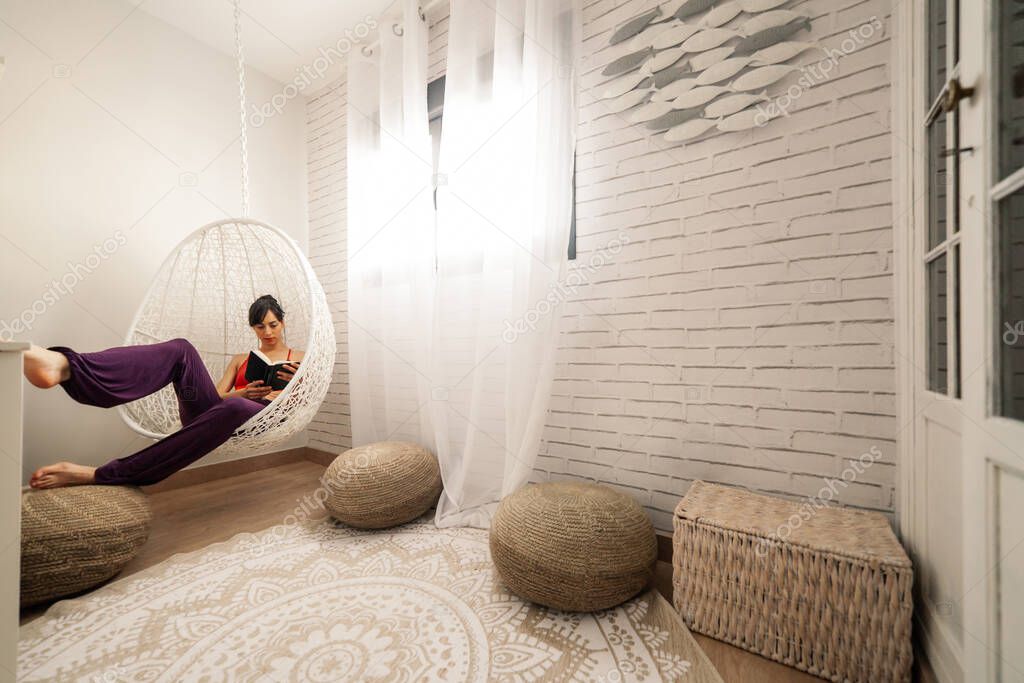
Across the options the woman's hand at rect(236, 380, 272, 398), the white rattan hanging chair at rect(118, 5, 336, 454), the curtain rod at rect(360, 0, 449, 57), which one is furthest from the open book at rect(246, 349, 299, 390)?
the curtain rod at rect(360, 0, 449, 57)

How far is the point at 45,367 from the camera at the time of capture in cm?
137

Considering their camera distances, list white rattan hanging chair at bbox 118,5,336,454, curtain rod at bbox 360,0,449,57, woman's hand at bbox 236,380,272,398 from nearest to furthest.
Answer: white rattan hanging chair at bbox 118,5,336,454
woman's hand at bbox 236,380,272,398
curtain rod at bbox 360,0,449,57

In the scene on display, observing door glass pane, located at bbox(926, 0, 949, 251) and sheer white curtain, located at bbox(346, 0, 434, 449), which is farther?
sheer white curtain, located at bbox(346, 0, 434, 449)

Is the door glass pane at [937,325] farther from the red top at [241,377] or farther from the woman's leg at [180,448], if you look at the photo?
the red top at [241,377]

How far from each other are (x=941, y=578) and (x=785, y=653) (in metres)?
0.41

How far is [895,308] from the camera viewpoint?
1.24m

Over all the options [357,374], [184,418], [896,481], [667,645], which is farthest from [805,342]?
[184,418]

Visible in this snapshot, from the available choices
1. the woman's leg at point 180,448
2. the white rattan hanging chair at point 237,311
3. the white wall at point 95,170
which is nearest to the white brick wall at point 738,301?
the white rattan hanging chair at point 237,311

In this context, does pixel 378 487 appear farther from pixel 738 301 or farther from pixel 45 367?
pixel 738 301

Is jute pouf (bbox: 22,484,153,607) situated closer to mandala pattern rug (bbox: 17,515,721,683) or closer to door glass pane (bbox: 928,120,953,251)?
mandala pattern rug (bbox: 17,515,721,683)

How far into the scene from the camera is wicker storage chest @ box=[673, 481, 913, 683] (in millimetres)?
982

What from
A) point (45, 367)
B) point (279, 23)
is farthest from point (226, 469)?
point (279, 23)

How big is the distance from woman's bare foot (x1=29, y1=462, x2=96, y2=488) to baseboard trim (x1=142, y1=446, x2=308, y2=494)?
0.59 m

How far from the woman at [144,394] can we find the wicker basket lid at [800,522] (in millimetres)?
1879
